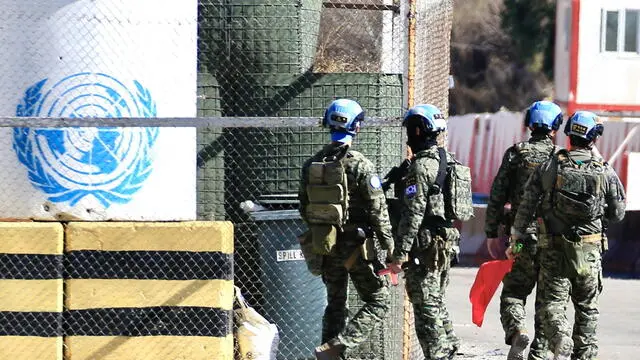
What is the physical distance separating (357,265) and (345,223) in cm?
30

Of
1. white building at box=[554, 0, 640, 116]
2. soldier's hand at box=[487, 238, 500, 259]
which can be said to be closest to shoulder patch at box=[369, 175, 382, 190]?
soldier's hand at box=[487, 238, 500, 259]

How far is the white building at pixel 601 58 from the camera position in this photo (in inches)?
1003

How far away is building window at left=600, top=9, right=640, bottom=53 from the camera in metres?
26.3

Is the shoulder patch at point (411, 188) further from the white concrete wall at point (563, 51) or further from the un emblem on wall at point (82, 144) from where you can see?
the white concrete wall at point (563, 51)

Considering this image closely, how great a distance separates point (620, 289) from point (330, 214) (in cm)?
974

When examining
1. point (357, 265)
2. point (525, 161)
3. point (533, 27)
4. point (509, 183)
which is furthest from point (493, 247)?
point (533, 27)

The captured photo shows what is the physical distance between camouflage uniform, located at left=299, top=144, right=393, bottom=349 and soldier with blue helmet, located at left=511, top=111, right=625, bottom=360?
1134 mm

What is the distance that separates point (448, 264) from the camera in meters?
8.09

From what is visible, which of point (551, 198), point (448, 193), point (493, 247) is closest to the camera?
point (448, 193)

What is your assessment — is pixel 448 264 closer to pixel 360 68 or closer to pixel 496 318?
pixel 360 68

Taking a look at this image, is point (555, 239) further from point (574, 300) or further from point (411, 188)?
point (411, 188)

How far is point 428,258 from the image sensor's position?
26.2ft

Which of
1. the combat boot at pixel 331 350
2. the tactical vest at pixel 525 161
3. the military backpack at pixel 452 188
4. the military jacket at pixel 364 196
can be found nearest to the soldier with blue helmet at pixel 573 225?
the tactical vest at pixel 525 161

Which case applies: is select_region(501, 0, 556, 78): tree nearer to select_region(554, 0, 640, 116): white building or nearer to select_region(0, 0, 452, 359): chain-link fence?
select_region(554, 0, 640, 116): white building
